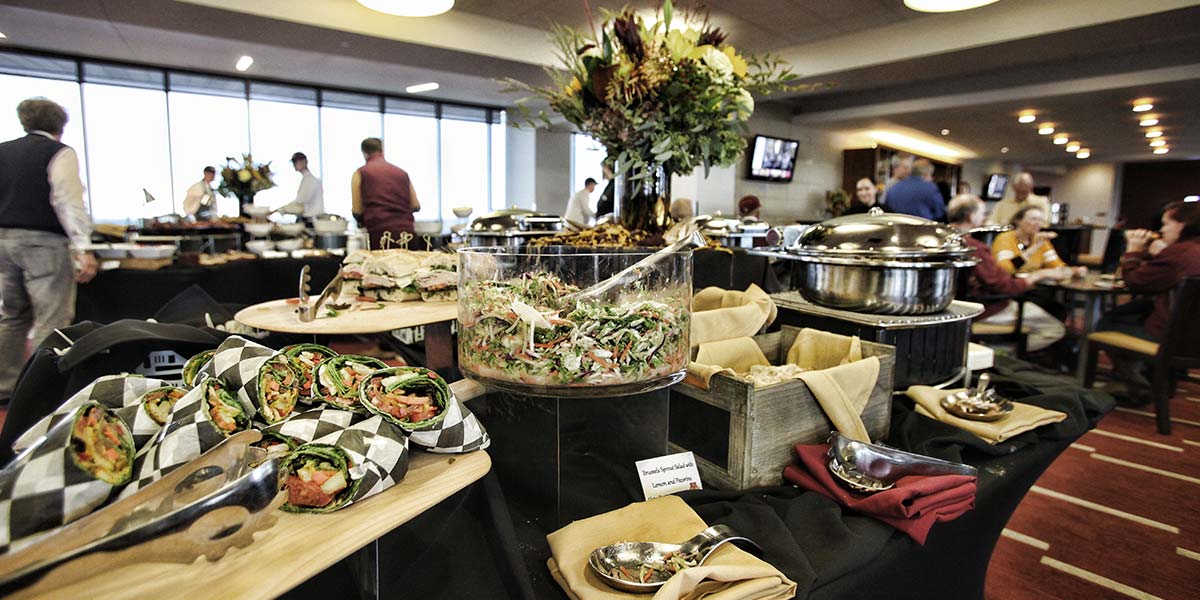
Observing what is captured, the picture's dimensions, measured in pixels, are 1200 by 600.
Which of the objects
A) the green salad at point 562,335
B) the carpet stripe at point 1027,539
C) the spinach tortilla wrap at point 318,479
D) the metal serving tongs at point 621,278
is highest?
the metal serving tongs at point 621,278

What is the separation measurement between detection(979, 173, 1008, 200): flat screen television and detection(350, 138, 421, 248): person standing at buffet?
16.9 metres

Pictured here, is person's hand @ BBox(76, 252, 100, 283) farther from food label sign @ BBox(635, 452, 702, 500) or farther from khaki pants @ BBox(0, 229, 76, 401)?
food label sign @ BBox(635, 452, 702, 500)

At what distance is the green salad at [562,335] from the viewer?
29.2 inches

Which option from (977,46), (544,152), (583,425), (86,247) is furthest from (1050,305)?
(544,152)

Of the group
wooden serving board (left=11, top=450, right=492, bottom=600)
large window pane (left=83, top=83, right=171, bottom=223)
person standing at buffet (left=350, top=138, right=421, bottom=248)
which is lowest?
wooden serving board (left=11, top=450, right=492, bottom=600)

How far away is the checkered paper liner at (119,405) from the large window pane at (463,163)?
10.6 meters

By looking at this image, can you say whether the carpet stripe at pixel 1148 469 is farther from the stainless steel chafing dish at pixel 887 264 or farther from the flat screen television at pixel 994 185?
the flat screen television at pixel 994 185

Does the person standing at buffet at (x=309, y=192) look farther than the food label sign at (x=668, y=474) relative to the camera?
Yes

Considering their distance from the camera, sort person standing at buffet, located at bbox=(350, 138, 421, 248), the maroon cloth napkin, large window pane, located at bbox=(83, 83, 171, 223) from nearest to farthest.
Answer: the maroon cloth napkin, person standing at buffet, located at bbox=(350, 138, 421, 248), large window pane, located at bbox=(83, 83, 171, 223)

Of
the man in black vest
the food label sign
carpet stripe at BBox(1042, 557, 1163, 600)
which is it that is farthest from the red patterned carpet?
the man in black vest

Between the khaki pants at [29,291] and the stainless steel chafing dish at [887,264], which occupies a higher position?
the stainless steel chafing dish at [887,264]

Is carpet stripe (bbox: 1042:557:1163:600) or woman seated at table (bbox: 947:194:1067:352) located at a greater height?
woman seated at table (bbox: 947:194:1067:352)

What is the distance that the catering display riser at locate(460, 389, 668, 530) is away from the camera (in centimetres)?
90

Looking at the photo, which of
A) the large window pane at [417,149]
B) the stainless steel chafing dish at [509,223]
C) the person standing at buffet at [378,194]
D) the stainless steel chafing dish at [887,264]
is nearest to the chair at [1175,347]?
the stainless steel chafing dish at [887,264]
